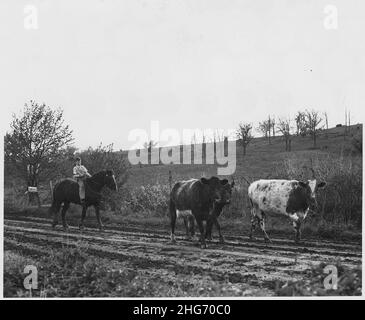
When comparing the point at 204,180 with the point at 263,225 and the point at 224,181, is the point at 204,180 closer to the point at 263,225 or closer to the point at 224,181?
the point at 224,181

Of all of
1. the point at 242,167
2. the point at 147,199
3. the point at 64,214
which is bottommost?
the point at 64,214

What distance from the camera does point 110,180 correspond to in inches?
731

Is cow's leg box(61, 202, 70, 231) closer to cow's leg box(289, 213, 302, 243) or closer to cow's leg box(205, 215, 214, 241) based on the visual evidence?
cow's leg box(205, 215, 214, 241)

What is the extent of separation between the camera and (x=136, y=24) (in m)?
14.0

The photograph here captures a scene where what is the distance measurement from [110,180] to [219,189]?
5.09 metres

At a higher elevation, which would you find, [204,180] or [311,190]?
[204,180]

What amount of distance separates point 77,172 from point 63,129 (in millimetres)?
1805

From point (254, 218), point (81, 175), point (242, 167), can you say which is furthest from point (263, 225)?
point (81, 175)

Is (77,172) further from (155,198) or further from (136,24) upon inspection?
(136,24)

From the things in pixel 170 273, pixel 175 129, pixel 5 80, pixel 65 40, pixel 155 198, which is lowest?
pixel 170 273

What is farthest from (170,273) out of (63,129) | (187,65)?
(63,129)

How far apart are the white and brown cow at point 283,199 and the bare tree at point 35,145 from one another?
6355 mm

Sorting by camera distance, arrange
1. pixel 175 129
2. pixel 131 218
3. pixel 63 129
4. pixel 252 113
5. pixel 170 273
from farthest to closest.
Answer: pixel 131 218 → pixel 63 129 → pixel 252 113 → pixel 175 129 → pixel 170 273
